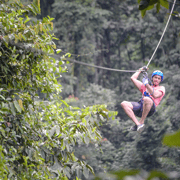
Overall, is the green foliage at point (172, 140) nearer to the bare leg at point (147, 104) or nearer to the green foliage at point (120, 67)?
the green foliage at point (120, 67)

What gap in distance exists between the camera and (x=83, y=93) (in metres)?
9.34

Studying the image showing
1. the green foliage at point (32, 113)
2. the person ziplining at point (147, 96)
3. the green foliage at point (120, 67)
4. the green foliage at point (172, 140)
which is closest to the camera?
the green foliage at point (32, 113)

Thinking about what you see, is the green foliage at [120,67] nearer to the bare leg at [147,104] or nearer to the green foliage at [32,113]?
the bare leg at [147,104]

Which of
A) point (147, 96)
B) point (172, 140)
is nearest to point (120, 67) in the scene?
point (172, 140)

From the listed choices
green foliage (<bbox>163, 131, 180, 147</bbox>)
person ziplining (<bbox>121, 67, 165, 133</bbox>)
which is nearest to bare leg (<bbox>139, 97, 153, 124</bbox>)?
person ziplining (<bbox>121, 67, 165, 133</bbox>)

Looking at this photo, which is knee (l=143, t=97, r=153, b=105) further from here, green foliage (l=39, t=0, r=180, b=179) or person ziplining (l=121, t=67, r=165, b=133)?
green foliage (l=39, t=0, r=180, b=179)

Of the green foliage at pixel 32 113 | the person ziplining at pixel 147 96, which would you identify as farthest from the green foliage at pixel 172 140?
the green foliage at pixel 32 113

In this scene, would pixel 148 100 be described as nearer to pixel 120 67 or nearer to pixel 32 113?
pixel 32 113

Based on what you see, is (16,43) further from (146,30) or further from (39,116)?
(146,30)

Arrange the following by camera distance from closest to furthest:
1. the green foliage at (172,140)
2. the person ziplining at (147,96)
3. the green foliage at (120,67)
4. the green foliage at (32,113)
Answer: the green foliage at (32,113) → the person ziplining at (147,96) → the green foliage at (172,140) → the green foliage at (120,67)

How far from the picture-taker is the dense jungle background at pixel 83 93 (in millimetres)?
1899

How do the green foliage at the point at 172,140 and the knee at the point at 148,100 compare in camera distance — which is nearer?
the knee at the point at 148,100

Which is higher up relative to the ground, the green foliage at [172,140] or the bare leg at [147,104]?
the bare leg at [147,104]

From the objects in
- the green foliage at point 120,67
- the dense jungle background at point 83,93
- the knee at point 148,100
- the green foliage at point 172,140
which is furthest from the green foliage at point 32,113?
the green foliage at point 172,140
